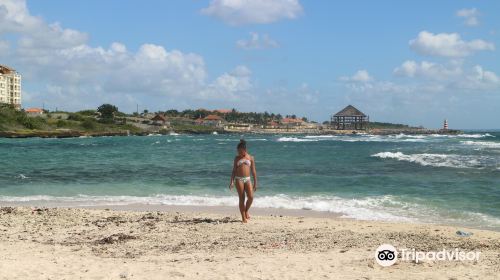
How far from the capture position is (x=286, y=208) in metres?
14.7

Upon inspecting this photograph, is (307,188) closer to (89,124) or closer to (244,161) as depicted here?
(244,161)

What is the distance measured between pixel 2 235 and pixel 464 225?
32.1ft

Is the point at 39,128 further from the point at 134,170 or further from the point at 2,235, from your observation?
the point at 2,235

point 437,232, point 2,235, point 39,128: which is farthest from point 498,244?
point 39,128

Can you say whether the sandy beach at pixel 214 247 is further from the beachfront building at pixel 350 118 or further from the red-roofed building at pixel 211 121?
the red-roofed building at pixel 211 121

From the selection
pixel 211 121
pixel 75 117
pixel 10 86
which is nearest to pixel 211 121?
pixel 211 121

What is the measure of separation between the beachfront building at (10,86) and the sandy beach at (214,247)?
137 metres

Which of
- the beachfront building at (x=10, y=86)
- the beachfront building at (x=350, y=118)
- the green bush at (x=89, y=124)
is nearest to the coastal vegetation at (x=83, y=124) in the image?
the green bush at (x=89, y=124)

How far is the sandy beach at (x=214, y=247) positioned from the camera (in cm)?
696

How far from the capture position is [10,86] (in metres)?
144

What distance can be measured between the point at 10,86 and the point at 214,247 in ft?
498

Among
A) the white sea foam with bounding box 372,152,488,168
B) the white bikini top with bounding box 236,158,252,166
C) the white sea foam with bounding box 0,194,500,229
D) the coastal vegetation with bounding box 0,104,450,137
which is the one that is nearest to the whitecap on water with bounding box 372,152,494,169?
the white sea foam with bounding box 372,152,488,168

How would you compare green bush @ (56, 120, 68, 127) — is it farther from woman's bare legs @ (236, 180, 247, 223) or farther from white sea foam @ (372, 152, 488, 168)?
woman's bare legs @ (236, 180, 247, 223)

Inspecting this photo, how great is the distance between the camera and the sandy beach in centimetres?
696
